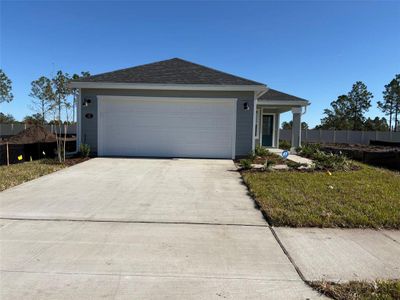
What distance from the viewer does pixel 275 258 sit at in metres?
3.87

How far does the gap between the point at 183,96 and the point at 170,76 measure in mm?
1159

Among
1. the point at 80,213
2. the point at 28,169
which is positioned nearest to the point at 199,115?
the point at 28,169

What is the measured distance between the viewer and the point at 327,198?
6520 millimetres

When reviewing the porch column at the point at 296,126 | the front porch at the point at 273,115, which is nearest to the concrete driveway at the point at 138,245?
the front porch at the point at 273,115

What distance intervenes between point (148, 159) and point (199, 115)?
2677 millimetres

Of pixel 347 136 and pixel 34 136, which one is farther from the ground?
pixel 347 136

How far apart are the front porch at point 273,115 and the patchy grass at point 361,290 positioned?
1219 cm

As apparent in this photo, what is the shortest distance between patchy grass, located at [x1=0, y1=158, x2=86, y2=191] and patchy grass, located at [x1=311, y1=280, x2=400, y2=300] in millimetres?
6784

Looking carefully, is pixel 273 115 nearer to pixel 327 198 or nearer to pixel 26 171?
pixel 327 198

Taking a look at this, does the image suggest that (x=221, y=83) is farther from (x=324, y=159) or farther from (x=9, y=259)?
(x=9, y=259)

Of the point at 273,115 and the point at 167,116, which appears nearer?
the point at 167,116

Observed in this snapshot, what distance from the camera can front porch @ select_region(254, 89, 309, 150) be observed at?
17.1m

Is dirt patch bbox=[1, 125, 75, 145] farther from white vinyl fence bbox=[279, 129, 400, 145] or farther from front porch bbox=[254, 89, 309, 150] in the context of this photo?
white vinyl fence bbox=[279, 129, 400, 145]

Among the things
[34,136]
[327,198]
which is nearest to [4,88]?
[34,136]
